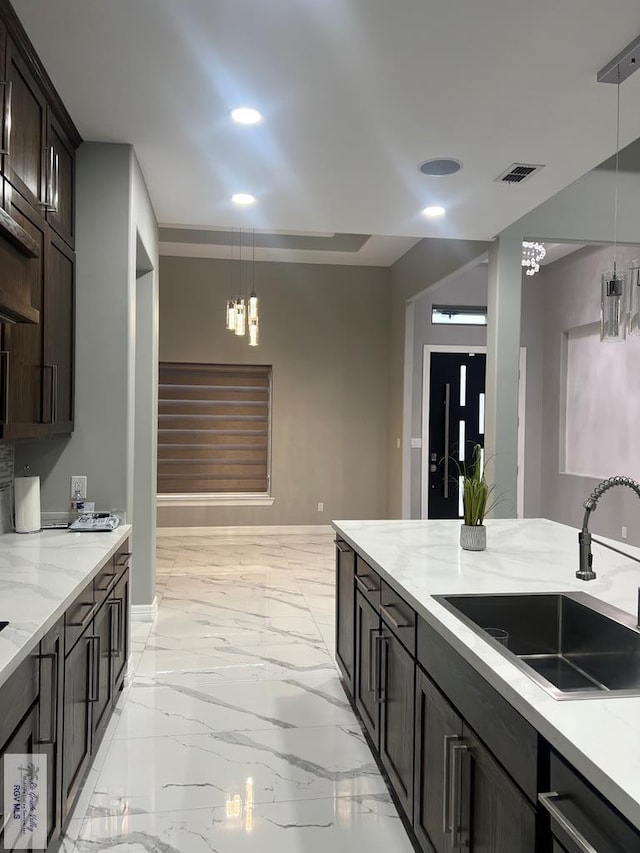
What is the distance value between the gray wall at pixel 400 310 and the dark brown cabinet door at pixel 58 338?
3.56 m

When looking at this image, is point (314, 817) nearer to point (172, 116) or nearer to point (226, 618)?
point (226, 618)

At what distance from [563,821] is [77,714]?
1.68 metres

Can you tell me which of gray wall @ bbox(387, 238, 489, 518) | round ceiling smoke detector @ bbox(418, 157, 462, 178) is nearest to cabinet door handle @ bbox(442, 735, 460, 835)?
Result: round ceiling smoke detector @ bbox(418, 157, 462, 178)

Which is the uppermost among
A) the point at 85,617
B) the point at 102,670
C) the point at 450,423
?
the point at 450,423

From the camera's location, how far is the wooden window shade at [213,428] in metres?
7.46

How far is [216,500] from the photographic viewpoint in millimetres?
7477

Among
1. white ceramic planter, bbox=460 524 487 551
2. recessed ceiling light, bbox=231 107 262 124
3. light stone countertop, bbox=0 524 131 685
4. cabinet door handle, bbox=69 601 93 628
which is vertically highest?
recessed ceiling light, bbox=231 107 262 124

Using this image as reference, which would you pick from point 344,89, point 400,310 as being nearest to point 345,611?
point 344,89

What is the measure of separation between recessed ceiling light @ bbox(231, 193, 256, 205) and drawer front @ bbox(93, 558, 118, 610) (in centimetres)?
240

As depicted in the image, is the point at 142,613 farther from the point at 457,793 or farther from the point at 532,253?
the point at 532,253

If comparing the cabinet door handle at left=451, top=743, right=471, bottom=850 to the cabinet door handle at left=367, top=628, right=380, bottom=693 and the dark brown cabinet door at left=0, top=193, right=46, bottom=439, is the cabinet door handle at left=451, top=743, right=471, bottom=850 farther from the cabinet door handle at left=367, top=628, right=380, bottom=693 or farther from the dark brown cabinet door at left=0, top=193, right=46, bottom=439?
the dark brown cabinet door at left=0, top=193, right=46, bottom=439

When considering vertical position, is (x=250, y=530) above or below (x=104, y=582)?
below

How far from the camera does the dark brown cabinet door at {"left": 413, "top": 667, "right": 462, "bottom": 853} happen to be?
5.30 feet

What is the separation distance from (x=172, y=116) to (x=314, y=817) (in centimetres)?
298
